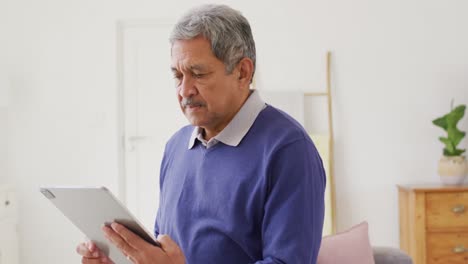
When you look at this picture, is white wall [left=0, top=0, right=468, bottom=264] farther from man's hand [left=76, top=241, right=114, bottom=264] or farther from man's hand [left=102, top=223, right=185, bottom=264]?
man's hand [left=102, top=223, right=185, bottom=264]

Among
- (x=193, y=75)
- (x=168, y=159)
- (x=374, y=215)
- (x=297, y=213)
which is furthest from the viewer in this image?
(x=374, y=215)

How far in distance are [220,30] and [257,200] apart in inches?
15.4

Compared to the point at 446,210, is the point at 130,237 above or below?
above

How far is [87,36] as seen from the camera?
5004 mm

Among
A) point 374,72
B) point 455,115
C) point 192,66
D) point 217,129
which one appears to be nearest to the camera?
point 192,66

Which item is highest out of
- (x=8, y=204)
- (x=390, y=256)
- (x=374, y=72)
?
(x=374, y=72)

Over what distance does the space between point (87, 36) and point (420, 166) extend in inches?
105

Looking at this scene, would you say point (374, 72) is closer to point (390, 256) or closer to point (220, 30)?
point (390, 256)

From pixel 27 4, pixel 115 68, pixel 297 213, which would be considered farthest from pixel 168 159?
pixel 27 4

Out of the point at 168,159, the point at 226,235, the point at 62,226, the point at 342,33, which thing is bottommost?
the point at 62,226

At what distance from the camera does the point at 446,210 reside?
4.35 meters

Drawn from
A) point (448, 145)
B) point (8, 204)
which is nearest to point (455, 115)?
point (448, 145)

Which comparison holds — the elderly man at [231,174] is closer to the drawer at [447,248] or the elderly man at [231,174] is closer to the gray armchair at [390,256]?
the gray armchair at [390,256]

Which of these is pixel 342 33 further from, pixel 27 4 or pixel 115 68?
pixel 27 4
